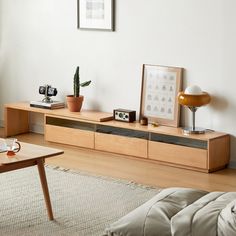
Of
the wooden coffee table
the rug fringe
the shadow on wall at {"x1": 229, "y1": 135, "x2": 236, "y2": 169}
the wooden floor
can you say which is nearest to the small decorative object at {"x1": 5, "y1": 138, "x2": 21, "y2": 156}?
the wooden coffee table

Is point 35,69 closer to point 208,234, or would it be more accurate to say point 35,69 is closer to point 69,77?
point 69,77

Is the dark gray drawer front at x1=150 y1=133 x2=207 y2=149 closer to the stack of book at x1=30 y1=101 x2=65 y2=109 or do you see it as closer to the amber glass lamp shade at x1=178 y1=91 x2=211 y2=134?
the amber glass lamp shade at x1=178 y1=91 x2=211 y2=134

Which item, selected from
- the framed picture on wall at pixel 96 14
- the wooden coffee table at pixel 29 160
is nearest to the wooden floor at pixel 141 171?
the wooden coffee table at pixel 29 160

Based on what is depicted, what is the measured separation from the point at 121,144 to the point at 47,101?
1127 mm

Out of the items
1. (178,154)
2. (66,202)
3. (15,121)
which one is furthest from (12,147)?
(15,121)

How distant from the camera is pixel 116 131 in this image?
632 centimetres

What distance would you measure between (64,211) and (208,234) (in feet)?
4.58

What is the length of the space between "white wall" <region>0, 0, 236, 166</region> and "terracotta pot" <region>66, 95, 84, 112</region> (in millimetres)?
175

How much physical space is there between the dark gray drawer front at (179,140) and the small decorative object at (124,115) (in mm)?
343

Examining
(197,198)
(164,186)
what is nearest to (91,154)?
(164,186)

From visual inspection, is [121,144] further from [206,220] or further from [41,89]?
[206,220]

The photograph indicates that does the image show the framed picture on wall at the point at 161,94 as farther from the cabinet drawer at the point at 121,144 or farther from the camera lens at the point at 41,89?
the camera lens at the point at 41,89

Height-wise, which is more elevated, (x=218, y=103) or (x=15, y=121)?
(x=218, y=103)

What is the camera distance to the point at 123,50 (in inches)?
250
